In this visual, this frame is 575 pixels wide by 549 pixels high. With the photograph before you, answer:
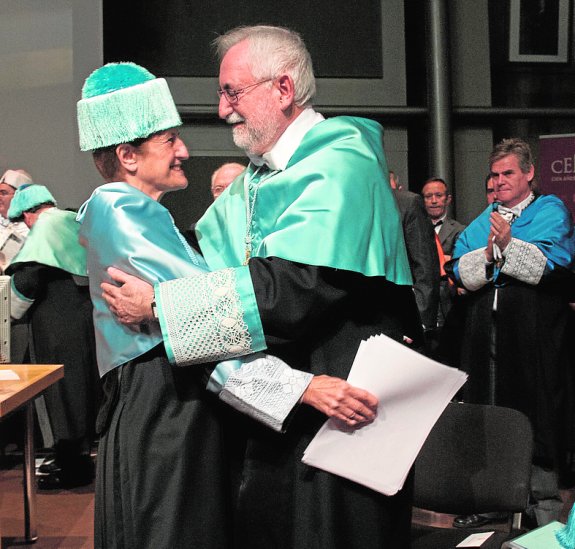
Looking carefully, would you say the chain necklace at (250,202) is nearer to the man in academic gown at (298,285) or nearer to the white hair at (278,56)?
the man in academic gown at (298,285)

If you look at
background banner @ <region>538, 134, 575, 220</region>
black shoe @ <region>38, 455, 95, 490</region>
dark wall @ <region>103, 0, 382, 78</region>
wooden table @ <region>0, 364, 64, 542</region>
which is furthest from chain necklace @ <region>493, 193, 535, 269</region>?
dark wall @ <region>103, 0, 382, 78</region>

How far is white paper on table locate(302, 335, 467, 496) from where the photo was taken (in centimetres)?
178

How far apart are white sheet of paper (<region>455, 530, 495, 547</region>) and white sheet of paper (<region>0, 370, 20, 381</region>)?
1995 mm

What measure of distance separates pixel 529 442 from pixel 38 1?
591 centimetres

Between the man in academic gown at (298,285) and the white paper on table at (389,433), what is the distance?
5 centimetres

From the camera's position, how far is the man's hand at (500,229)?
155 inches

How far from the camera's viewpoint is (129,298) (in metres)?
1.79

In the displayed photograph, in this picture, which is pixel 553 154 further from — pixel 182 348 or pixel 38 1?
pixel 182 348

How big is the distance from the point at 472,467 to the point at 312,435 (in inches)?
32.9

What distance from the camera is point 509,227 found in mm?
3971

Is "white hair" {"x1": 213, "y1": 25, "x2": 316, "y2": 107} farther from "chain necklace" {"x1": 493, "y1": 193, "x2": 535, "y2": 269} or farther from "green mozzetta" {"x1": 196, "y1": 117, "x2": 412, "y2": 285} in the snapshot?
"chain necklace" {"x1": 493, "y1": 193, "x2": 535, "y2": 269}

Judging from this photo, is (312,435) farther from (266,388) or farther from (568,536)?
(568,536)

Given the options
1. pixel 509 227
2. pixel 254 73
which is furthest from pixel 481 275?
pixel 254 73

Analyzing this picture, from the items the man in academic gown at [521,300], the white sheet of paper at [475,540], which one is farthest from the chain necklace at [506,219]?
the white sheet of paper at [475,540]
